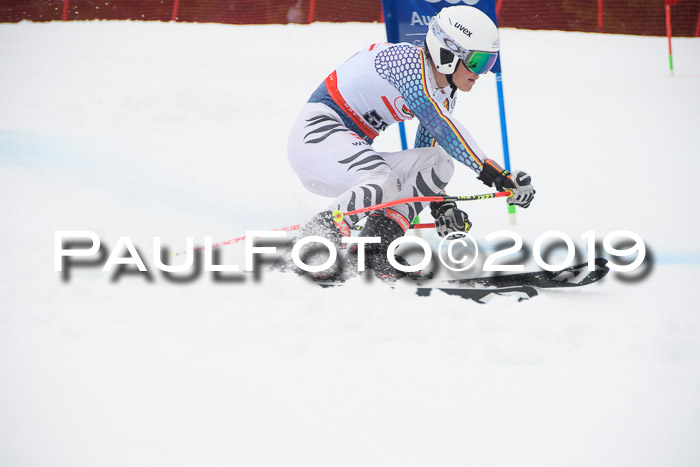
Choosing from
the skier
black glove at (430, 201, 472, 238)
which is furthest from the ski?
black glove at (430, 201, 472, 238)

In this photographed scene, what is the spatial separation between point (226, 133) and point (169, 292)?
4.36 m

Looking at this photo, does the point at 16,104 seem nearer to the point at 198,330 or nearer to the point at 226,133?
the point at 226,133

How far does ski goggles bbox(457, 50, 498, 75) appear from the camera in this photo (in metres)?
3.24


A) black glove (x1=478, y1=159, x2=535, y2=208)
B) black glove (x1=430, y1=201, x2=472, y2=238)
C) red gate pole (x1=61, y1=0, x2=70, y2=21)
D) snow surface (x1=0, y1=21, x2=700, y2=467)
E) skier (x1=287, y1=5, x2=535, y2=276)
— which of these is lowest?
snow surface (x1=0, y1=21, x2=700, y2=467)

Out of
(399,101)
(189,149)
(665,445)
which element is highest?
(189,149)

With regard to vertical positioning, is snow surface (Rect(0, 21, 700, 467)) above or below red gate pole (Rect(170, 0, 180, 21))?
below

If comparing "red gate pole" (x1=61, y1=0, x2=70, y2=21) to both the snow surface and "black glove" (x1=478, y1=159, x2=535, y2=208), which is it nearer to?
the snow surface

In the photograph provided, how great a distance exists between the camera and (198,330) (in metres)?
2.46

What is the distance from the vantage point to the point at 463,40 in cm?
321

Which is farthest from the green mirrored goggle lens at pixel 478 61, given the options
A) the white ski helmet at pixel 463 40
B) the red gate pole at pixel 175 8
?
the red gate pole at pixel 175 8

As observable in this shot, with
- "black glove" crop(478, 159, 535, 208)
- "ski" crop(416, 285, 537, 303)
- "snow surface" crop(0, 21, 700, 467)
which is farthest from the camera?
"black glove" crop(478, 159, 535, 208)

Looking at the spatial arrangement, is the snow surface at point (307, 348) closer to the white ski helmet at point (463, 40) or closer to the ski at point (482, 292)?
the ski at point (482, 292)

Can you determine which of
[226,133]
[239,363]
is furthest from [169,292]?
[226,133]

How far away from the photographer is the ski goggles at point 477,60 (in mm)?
3238
